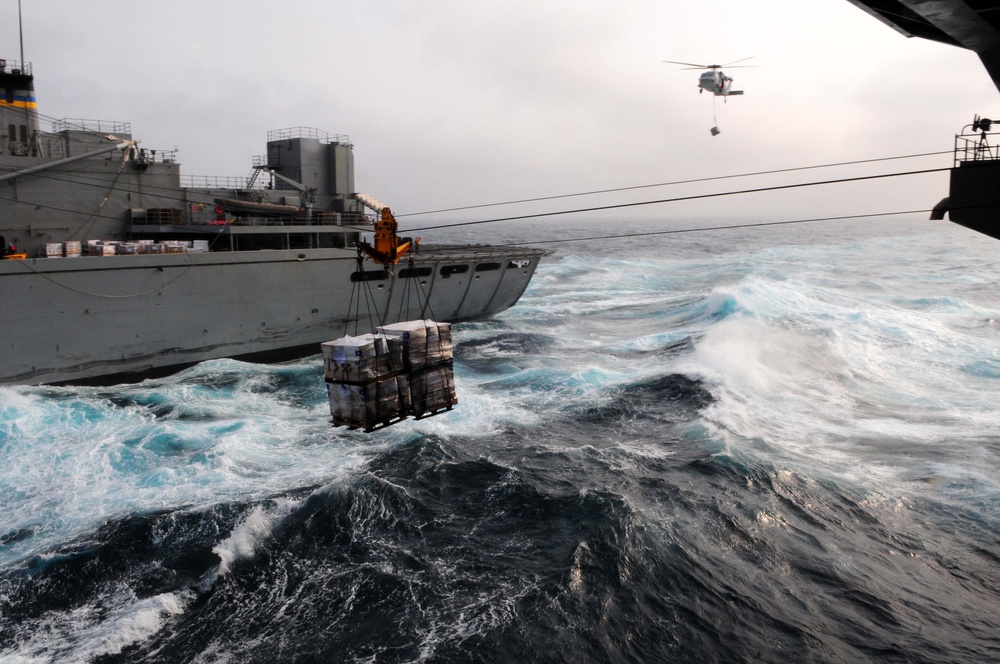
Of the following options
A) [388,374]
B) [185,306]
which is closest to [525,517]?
[388,374]

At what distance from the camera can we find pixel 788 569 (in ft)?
43.8

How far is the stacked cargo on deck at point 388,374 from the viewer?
13.2 m

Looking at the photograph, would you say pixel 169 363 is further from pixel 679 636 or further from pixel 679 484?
pixel 679 636

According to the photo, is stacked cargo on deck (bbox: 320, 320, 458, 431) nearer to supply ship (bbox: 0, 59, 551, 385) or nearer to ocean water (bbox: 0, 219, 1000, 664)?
ocean water (bbox: 0, 219, 1000, 664)

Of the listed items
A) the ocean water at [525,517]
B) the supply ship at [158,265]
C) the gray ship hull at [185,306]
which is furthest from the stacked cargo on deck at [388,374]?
the gray ship hull at [185,306]

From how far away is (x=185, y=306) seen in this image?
25750mm

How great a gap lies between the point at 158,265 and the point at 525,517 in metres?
16.8

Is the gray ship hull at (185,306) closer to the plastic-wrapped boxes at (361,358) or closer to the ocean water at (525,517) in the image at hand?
the ocean water at (525,517)

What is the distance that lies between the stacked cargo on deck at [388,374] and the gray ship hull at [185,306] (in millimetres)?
14120

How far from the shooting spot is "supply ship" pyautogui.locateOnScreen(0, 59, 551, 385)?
2320 cm

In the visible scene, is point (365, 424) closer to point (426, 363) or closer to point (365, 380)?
point (365, 380)

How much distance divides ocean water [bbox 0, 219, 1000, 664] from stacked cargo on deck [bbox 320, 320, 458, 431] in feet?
9.15

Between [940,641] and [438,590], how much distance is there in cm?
823

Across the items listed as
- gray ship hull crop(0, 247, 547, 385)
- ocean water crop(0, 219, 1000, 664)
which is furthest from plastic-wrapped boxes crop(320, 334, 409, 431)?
gray ship hull crop(0, 247, 547, 385)
